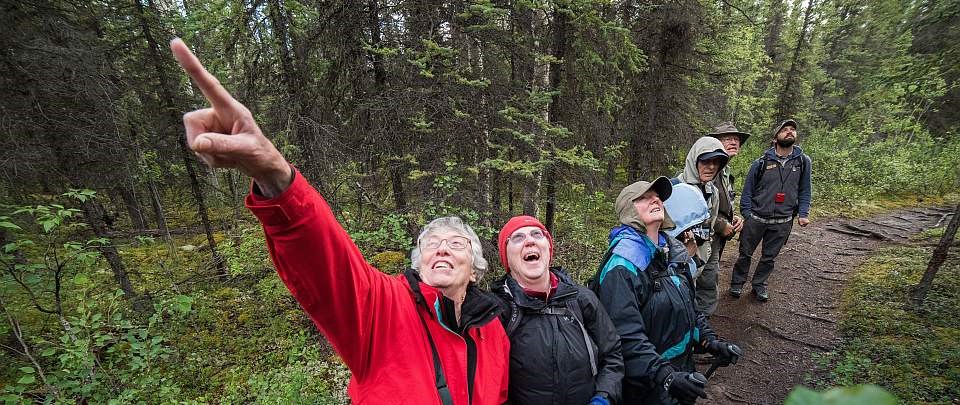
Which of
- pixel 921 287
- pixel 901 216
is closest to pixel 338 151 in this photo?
pixel 921 287

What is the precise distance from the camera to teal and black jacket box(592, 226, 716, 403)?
2699 mm

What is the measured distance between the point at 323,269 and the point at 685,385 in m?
2.34

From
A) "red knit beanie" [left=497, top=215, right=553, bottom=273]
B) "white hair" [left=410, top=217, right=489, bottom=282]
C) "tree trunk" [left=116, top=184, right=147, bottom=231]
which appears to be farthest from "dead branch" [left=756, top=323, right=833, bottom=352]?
"tree trunk" [left=116, top=184, right=147, bottom=231]

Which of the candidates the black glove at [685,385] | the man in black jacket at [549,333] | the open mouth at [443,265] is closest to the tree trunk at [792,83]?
the black glove at [685,385]

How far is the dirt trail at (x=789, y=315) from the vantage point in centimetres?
465

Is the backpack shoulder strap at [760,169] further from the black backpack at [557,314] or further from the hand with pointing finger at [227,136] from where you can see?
the hand with pointing finger at [227,136]

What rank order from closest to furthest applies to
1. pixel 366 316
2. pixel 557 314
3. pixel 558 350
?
pixel 366 316 → pixel 558 350 → pixel 557 314

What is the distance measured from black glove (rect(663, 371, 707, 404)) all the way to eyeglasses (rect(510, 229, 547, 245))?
49.9 inches

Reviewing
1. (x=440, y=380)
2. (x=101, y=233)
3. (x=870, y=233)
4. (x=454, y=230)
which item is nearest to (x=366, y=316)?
(x=440, y=380)

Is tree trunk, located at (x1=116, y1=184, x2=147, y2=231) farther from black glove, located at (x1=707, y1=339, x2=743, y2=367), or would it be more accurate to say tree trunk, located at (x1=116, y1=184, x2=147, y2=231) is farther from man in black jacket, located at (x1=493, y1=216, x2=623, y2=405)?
black glove, located at (x1=707, y1=339, x2=743, y2=367)

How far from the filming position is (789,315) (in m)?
5.90

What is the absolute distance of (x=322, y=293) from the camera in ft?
5.41

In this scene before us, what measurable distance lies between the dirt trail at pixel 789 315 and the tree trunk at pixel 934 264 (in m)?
0.88

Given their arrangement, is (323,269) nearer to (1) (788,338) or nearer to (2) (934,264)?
(1) (788,338)
